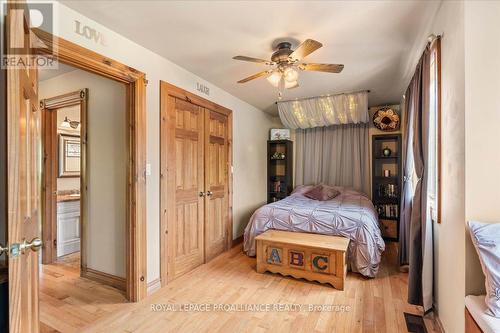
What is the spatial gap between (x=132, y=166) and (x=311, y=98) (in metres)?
3.01

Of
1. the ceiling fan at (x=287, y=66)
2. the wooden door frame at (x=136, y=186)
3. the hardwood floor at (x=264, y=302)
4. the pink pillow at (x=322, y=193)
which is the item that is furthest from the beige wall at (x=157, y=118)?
the pink pillow at (x=322, y=193)

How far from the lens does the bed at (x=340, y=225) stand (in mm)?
2816

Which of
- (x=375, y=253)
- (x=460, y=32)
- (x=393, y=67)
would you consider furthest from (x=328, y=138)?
(x=460, y=32)

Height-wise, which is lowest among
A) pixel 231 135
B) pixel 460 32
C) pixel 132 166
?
pixel 132 166

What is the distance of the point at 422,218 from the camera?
208 cm

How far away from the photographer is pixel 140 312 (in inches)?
86.0

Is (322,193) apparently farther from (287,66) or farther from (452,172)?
(452,172)

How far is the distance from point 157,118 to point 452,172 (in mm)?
2559

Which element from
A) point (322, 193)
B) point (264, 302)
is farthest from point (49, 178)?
point (322, 193)

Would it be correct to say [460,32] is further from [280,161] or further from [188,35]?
[280,161]

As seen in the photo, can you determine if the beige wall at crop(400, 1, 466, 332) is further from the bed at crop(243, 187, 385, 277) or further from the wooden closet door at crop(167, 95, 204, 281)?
the wooden closet door at crop(167, 95, 204, 281)

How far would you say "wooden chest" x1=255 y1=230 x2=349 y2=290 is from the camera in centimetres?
260

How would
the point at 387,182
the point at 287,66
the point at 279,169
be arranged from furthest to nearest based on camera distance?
the point at 279,169
the point at 387,182
the point at 287,66

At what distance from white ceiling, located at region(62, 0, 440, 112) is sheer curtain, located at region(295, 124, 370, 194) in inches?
71.2
